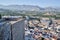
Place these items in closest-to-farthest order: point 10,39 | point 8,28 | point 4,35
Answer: point 4,35
point 8,28
point 10,39

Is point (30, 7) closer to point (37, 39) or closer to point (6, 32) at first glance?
point (37, 39)

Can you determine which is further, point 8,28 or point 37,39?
point 37,39

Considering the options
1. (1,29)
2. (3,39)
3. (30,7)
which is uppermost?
(1,29)

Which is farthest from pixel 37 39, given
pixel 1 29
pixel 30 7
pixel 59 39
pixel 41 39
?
pixel 30 7

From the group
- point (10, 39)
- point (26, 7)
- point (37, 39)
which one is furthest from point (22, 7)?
point (10, 39)

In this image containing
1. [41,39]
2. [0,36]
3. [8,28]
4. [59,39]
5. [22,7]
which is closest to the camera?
[0,36]

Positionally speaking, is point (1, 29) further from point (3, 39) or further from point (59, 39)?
point (59, 39)

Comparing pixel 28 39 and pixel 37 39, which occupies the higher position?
pixel 28 39

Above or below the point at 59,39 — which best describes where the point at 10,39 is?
above

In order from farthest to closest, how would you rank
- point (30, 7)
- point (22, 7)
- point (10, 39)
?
point (30, 7) → point (22, 7) → point (10, 39)
